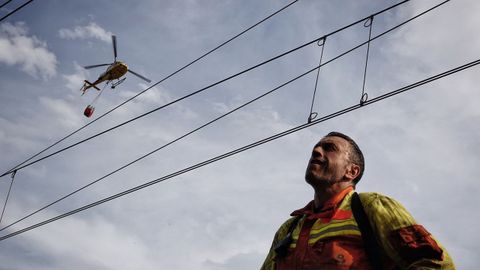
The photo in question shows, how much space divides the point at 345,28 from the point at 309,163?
3.48 meters

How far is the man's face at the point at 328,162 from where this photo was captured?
2.90 metres

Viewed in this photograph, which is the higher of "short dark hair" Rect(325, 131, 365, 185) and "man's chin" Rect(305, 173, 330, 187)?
"short dark hair" Rect(325, 131, 365, 185)

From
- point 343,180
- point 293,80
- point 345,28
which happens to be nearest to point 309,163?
point 343,180

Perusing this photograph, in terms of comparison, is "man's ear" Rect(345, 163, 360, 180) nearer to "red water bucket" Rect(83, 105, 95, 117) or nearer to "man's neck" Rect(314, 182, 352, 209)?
"man's neck" Rect(314, 182, 352, 209)

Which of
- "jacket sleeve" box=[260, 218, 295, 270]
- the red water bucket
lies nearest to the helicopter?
the red water bucket

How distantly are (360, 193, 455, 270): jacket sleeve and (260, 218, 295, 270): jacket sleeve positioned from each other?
0.80 meters

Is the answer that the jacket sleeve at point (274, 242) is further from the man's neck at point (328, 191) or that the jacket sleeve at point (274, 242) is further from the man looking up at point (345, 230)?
the man's neck at point (328, 191)

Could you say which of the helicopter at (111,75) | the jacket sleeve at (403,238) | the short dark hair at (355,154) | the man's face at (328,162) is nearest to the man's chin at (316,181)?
the man's face at (328,162)

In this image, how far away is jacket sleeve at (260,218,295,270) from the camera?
9.59 feet

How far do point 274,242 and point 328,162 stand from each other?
73cm

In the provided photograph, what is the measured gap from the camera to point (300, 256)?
2490mm

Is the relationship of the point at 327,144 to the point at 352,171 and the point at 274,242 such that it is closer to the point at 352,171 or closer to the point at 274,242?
the point at 352,171

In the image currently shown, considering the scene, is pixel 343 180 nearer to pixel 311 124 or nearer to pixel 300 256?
pixel 300 256

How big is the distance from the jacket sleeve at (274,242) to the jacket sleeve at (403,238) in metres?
0.80
